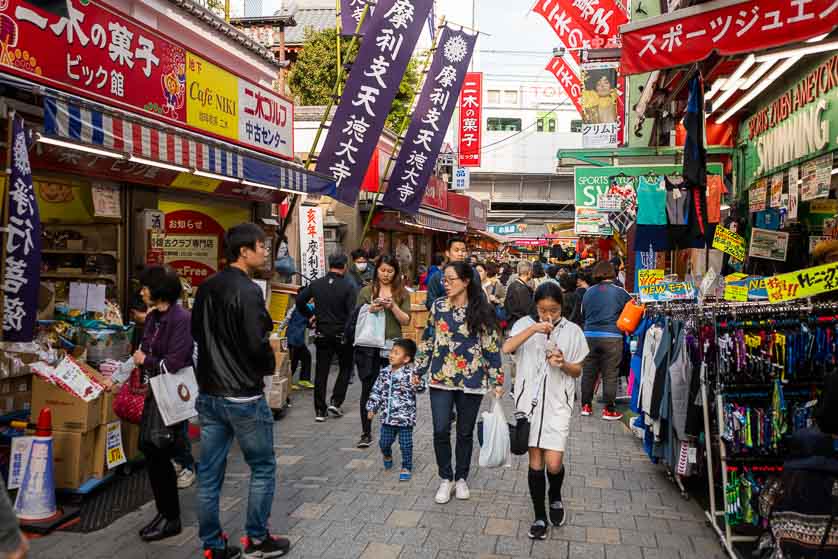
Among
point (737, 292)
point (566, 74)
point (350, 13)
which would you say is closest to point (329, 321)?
point (737, 292)

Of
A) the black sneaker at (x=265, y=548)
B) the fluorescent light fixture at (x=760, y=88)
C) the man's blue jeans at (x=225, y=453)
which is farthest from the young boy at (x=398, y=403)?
the fluorescent light fixture at (x=760, y=88)

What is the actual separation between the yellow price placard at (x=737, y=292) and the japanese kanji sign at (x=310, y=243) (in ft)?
27.9

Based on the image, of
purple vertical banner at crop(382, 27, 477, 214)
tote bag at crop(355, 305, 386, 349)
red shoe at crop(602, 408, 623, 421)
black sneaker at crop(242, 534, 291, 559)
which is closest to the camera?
black sneaker at crop(242, 534, 291, 559)

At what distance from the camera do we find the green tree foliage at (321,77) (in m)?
25.9

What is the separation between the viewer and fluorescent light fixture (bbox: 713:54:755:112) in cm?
692

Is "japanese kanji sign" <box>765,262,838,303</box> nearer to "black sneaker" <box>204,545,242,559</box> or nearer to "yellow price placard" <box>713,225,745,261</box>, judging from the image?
"yellow price placard" <box>713,225,745,261</box>

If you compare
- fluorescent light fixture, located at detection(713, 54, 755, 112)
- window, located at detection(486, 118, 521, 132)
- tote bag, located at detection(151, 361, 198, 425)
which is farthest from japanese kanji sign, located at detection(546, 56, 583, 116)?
window, located at detection(486, 118, 521, 132)

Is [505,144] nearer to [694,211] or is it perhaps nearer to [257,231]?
[694,211]

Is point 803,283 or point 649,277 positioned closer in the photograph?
point 803,283

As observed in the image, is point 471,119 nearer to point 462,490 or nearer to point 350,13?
point 350,13

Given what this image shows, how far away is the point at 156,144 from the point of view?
21.6ft

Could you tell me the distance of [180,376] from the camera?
16.6 ft

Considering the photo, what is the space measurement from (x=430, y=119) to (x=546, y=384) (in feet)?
34.3

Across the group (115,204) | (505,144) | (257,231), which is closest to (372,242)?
(115,204)
